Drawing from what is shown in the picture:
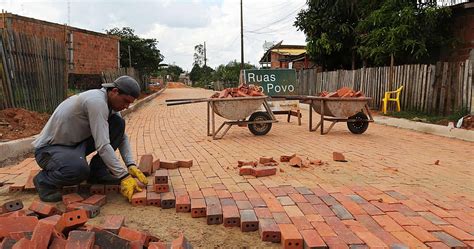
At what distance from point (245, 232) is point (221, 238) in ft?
0.69

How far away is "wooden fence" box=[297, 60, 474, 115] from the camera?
9789 mm

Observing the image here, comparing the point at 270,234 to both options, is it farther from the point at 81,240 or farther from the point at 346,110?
the point at 346,110

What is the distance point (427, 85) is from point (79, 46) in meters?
17.2

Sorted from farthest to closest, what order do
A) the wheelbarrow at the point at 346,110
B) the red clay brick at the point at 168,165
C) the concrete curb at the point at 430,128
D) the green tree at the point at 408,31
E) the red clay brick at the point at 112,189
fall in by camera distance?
1. the green tree at the point at 408,31
2. the wheelbarrow at the point at 346,110
3. the concrete curb at the point at 430,128
4. the red clay brick at the point at 168,165
5. the red clay brick at the point at 112,189

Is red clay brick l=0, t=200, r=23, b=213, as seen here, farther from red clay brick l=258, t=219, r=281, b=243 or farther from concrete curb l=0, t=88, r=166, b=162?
concrete curb l=0, t=88, r=166, b=162

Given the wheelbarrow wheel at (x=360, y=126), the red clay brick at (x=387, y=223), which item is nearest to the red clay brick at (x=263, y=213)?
the red clay brick at (x=387, y=223)

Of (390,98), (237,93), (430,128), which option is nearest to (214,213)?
(237,93)

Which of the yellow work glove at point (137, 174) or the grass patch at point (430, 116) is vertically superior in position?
the grass patch at point (430, 116)

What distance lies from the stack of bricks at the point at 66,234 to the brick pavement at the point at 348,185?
39.2 inches

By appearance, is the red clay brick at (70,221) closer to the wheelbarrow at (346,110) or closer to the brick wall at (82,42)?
the wheelbarrow at (346,110)

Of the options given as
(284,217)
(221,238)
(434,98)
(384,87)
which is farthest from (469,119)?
(221,238)

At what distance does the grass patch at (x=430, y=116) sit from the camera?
32.1 feet


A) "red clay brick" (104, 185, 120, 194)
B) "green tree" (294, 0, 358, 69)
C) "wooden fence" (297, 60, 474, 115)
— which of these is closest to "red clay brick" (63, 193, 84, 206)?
"red clay brick" (104, 185, 120, 194)

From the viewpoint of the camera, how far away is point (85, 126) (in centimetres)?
379
